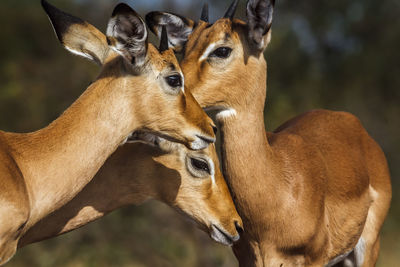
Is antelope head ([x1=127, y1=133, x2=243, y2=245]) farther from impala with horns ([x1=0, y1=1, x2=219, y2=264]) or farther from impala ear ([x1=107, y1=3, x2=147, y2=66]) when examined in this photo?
impala ear ([x1=107, y1=3, x2=147, y2=66])

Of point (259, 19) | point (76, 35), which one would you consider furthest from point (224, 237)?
point (76, 35)

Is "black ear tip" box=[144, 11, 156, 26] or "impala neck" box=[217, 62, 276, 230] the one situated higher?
"black ear tip" box=[144, 11, 156, 26]

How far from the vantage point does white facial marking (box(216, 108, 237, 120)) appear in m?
5.39

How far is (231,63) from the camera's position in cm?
547

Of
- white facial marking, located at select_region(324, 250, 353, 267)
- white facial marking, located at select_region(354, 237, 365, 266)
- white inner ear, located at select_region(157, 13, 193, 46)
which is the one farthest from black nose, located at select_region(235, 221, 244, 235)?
white inner ear, located at select_region(157, 13, 193, 46)

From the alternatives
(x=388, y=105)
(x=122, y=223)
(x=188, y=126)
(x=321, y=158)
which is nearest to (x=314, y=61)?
(x=388, y=105)

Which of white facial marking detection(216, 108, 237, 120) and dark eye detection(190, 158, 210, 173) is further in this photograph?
dark eye detection(190, 158, 210, 173)

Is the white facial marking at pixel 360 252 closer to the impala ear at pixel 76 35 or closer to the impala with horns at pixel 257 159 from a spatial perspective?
the impala with horns at pixel 257 159

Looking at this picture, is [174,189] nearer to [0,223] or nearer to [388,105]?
[0,223]

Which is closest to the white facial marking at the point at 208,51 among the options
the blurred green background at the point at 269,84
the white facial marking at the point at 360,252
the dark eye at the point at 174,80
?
the dark eye at the point at 174,80

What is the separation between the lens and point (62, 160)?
15.4ft

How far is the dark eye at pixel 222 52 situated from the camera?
216 inches

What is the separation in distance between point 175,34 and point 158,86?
4.76 ft

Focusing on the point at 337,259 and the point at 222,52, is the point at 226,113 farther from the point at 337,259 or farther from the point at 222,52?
the point at 337,259
